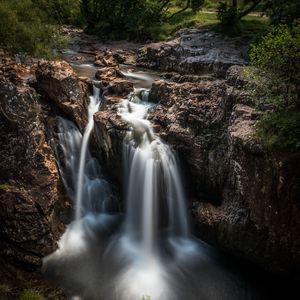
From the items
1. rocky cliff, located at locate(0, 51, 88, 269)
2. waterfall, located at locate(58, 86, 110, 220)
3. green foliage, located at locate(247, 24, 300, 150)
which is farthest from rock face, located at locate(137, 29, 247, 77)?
rocky cliff, located at locate(0, 51, 88, 269)

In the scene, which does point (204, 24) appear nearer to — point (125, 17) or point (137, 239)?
point (125, 17)

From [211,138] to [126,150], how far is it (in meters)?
3.56

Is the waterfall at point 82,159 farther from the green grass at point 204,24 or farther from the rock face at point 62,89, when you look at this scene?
the green grass at point 204,24

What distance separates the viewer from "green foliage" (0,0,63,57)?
13.4 m

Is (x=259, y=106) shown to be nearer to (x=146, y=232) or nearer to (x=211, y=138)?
(x=211, y=138)

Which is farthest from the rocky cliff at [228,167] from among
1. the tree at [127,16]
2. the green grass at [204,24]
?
the tree at [127,16]

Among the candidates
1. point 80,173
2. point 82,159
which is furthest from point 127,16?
point 80,173

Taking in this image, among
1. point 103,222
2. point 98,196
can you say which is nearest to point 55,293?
point 103,222

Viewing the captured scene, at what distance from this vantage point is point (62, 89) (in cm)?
1538

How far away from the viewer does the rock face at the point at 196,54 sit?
23109 millimetres

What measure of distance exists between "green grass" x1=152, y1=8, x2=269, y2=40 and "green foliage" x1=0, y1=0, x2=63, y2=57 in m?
17.1

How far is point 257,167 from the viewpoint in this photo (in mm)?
11086

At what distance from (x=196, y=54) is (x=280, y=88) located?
14.9 metres

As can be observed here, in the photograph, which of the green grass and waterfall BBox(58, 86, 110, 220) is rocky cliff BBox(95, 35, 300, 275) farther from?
the green grass
